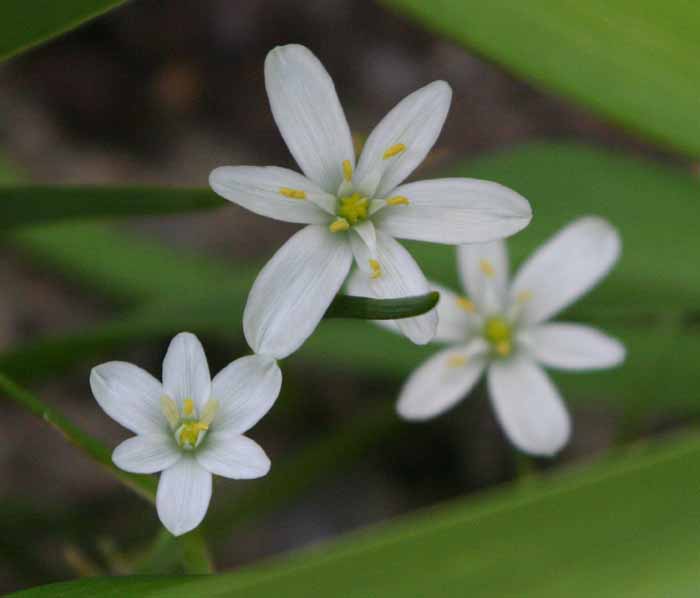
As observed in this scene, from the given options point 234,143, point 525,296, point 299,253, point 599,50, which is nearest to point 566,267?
point 525,296

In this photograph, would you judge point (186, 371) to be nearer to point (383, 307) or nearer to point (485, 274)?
point (383, 307)

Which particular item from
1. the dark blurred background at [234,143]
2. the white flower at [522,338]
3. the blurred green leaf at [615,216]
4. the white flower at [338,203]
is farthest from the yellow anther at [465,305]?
the dark blurred background at [234,143]

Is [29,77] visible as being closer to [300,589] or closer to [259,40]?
[259,40]

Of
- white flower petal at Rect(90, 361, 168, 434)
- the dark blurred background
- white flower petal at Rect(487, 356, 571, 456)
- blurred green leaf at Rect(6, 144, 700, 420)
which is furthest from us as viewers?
the dark blurred background

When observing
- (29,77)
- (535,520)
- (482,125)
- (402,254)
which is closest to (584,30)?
(402,254)

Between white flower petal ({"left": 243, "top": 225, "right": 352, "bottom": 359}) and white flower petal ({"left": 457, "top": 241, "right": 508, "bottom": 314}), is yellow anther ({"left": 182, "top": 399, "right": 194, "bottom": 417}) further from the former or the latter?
white flower petal ({"left": 457, "top": 241, "right": 508, "bottom": 314})

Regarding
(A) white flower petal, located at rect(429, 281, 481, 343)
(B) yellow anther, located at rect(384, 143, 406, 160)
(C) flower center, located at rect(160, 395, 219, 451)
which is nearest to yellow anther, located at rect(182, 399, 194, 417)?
(C) flower center, located at rect(160, 395, 219, 451)
